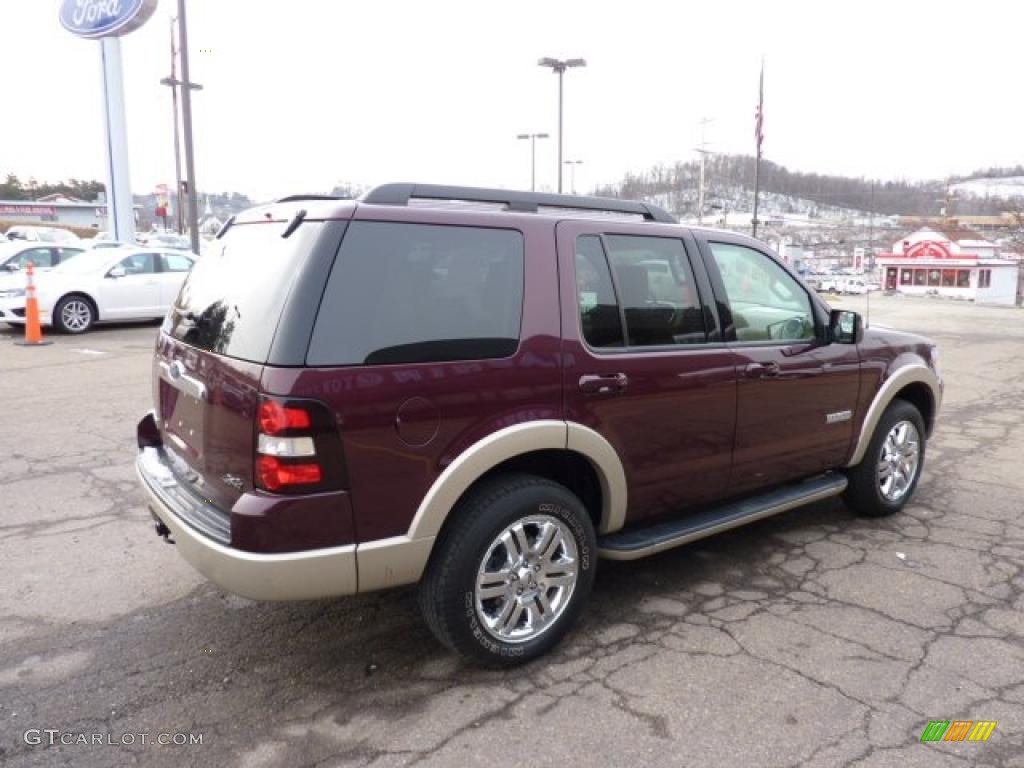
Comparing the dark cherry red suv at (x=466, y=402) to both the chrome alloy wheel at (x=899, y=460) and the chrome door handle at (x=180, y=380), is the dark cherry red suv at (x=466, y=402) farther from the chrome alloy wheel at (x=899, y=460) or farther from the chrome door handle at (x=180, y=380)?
the chrome alloy wheel at (x=899, y=460)

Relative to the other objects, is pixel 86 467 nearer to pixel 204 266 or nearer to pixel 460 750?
pixel 204 266

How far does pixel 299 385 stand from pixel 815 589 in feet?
9.20

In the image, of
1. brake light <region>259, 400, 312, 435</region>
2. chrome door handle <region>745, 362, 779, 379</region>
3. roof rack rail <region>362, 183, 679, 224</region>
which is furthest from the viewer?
chrome door handle <region>745, 362, 779, 379</region>

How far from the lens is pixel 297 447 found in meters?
2.63

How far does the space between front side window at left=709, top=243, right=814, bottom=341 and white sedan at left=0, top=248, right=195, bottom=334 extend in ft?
35.4

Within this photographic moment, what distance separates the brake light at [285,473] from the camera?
2646 millimetres

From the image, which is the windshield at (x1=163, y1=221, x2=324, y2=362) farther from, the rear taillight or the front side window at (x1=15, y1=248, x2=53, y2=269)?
the front side window at (x1=15, y1=248, x2=53, y2=269)

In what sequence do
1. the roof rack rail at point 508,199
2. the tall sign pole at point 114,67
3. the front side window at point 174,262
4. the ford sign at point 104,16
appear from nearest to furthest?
1. the roof rack rail at point 508,199
2. the front side window at point 174,262
3. the ford sign at point 104,16
4. the tall sign pole at point 114,67

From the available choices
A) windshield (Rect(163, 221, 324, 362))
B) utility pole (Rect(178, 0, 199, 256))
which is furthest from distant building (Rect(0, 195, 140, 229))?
windshield (Rect(163, 221, 324, 362))

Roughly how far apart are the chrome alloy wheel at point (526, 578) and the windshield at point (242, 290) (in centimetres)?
119

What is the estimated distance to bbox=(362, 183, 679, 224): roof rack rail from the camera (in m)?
3.05

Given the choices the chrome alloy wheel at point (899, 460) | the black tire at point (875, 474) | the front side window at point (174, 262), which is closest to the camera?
the black tire at point (875, 474)

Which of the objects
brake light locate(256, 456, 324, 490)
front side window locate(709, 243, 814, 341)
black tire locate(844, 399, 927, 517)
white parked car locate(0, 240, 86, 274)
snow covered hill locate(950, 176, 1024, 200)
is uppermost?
snow covered hill locate(950, 176, 1024, 200)

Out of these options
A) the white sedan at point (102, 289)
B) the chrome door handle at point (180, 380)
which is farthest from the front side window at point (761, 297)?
the white sedan at point (102, 289)
